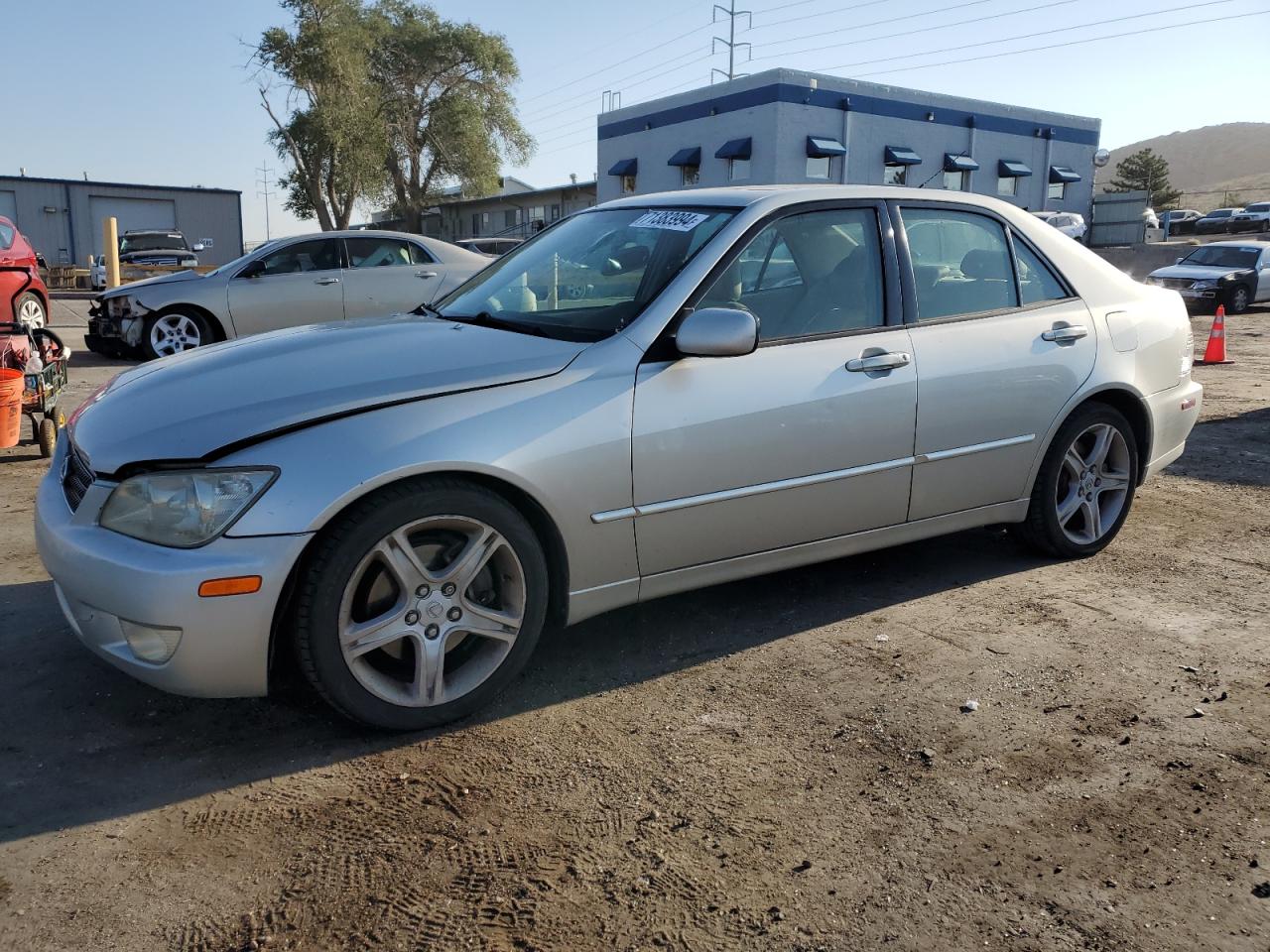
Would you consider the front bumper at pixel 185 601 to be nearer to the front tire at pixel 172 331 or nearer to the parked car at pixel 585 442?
the parked car at pixel 585 442

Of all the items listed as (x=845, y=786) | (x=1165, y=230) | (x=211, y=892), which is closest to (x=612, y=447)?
(x=845, y=786)

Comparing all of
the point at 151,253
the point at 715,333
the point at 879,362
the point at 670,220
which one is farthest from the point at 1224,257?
the point at 151,253

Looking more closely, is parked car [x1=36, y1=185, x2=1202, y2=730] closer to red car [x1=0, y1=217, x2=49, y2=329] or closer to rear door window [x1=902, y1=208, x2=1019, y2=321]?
rear door window [x1=902, y1=208, x2=1019, y2=321]

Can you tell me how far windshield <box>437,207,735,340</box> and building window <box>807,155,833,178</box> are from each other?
3287 cm

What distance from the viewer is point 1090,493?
4941mm

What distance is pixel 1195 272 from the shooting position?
20.5 m

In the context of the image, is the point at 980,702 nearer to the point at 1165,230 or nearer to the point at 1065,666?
the point at 1065,666

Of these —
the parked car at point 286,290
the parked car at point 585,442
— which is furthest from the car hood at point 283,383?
the parked car at point 286,290

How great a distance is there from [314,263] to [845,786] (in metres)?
9.66

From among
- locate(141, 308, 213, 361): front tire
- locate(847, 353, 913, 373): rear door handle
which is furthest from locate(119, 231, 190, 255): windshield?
locate(847, 353, 913, 373): rear door handle

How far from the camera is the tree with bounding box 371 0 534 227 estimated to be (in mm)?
50031

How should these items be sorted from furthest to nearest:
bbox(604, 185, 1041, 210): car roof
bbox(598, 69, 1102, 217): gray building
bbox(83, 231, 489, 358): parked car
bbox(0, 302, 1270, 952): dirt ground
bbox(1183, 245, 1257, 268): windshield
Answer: bbox(598, 69, 1102, 217): gray building, bbox(1183, 245, 1257, 268): windshield, bbox(83, 231, 489, 358): parked car, bbox(604, 185, 1041, 210): car roof, bbox(0, 302, 1270, 952): dirt ground

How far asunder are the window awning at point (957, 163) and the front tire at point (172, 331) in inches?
1332

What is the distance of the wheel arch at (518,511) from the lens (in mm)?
Answer: 3000
